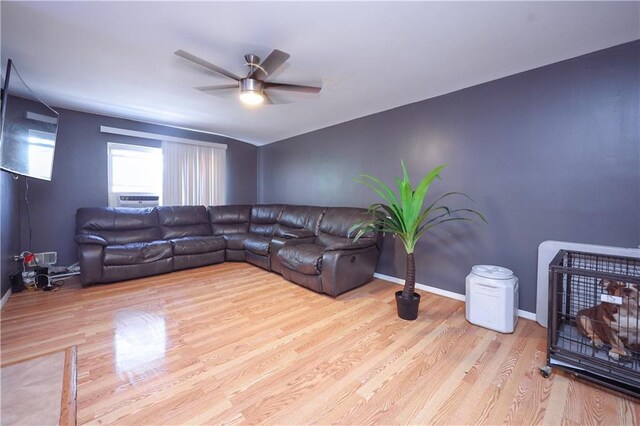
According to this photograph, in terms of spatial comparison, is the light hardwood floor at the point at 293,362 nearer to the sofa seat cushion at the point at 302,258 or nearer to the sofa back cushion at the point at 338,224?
the sofa seat cushion at the point at 302,258

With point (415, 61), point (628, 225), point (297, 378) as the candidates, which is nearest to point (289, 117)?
point (415, 61)

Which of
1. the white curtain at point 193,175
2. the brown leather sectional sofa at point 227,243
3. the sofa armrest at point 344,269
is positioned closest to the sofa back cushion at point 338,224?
the brown leather sectional sofa at point 227,243

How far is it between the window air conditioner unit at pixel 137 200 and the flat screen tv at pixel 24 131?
5.07 ft

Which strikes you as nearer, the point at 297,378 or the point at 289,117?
the point at 297,378

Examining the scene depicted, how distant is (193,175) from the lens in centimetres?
472

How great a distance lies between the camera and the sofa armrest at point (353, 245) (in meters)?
2.78

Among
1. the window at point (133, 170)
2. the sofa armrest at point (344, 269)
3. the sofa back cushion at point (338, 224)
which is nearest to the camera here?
the sofa armrest at point (344, 269)

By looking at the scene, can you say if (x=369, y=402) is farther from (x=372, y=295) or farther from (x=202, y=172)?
(x=202, y=172)

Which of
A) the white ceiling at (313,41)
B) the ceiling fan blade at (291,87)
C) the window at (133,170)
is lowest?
the window at (133,170)

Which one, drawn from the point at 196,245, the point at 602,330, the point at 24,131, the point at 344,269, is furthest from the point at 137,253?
the point at 602,330

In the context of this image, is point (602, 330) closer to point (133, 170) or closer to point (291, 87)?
point (291, 87)

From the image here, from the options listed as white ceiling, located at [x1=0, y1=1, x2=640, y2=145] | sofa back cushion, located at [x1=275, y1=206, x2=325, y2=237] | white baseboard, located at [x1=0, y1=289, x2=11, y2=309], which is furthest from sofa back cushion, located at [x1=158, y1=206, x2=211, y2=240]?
white ceiling, located at [x1=0, y1=1, x2=640, y2=145]

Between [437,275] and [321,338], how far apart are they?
1.69 m

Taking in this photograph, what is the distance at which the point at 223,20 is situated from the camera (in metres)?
1.70
